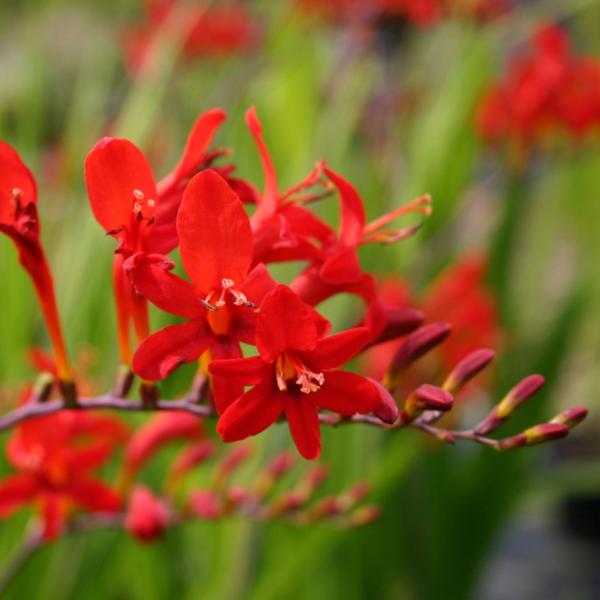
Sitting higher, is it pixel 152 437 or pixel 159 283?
pixel 159 283

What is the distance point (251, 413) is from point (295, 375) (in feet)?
0.08

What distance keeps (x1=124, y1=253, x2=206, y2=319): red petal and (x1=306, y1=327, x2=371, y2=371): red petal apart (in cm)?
5

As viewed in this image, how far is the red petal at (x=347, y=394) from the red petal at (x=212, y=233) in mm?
55

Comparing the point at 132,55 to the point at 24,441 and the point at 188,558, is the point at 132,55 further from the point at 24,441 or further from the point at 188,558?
the point at 24,441

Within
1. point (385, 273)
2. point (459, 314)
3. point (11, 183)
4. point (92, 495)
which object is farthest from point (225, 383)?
point (459, 314)

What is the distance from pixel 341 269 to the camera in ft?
1.37

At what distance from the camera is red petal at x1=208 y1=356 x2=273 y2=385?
1.15 feet

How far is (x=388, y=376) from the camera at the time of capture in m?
0.46

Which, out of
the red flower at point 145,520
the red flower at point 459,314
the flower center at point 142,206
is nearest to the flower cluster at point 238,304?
the flower center at point 142,206

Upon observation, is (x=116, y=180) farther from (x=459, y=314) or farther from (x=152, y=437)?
(x=459, y=314)

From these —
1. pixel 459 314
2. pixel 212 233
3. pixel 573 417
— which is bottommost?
pixel 459 314

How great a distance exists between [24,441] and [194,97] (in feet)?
5.16

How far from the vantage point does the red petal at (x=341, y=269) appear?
1.36 feet

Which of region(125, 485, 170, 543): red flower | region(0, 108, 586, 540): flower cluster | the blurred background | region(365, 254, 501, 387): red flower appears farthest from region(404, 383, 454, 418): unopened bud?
region(365, 254, 501, 387): red flower
